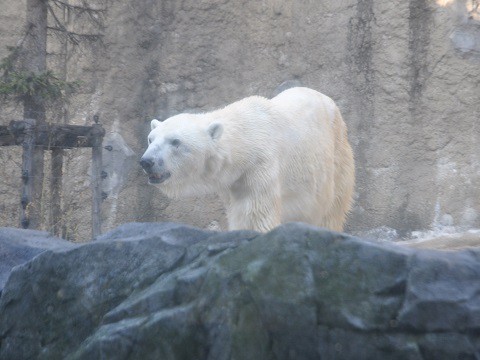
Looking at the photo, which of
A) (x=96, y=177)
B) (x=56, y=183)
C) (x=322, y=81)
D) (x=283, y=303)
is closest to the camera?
(x=283, y=303)

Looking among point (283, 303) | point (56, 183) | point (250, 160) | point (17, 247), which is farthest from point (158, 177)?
point (283, 303)

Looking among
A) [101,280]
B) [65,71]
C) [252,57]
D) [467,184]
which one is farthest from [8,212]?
[101,280]

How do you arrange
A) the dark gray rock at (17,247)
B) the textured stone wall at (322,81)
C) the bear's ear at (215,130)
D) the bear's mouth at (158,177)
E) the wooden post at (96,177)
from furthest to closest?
1. the textured stone wall at (322,81)
2. the wooden post at (96,177)
3. the bear's ear at (215,130)
4. the bear's mouth at (158,177)
5. the dark gray rock at (17,247)

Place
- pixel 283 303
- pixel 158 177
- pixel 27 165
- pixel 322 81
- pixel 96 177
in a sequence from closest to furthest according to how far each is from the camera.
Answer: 1. pixel 283 303
2. pixel 158 177
3. pixel 27 165
4. pixel 96 177
5. pixel 322 81

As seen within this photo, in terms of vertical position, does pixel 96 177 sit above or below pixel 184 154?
below

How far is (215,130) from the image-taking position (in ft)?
14.8

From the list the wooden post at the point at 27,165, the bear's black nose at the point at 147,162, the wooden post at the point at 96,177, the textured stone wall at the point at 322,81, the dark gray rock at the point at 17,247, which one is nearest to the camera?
the dark gray rock at the point at 17,247

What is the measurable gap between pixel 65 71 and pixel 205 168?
3619 millimetres

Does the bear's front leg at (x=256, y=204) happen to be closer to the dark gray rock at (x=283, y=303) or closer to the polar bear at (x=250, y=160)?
the polar bear at (x=250, y=160)

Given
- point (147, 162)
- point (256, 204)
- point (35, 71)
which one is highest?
point (35, 71)

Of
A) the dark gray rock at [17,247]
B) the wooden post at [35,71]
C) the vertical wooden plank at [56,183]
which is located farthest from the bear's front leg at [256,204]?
the vertical wooden plank at [56,183]

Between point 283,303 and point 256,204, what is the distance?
7.35 ft

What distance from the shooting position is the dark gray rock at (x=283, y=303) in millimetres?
2152

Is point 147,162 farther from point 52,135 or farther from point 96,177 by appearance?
point 96,177
